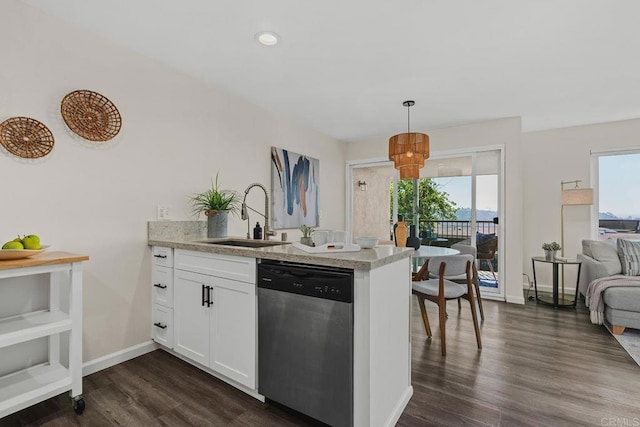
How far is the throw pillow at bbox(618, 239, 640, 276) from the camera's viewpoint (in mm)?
3373

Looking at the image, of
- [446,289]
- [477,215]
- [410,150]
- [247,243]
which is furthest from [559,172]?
[247,243]

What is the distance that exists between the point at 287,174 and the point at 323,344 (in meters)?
2.85

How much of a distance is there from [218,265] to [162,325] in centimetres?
88

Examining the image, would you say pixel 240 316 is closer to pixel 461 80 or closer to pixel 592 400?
pixel 592 400

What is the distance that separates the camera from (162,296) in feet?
8.04

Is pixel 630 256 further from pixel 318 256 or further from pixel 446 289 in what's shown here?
pixel 318 256

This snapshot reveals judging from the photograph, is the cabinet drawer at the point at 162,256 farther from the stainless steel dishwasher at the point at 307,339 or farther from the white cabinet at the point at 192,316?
the stainless steel dishwasher at the point at 307,339

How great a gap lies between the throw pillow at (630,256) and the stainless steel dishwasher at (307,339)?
146 inches

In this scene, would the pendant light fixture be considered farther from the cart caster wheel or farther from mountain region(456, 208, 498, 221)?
the cart caster wheel

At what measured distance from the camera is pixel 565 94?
3299 millimetres

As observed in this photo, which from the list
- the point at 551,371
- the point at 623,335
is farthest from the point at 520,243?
the point at 551,371

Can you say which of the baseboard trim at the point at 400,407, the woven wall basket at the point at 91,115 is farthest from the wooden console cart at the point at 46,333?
the baseboard trim at the point at 400,407

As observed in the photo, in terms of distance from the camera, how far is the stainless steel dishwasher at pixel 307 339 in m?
1.47

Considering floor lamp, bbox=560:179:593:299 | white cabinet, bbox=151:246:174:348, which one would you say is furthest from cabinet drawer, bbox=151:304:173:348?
floor lamp, bbox=560:179:593:299
